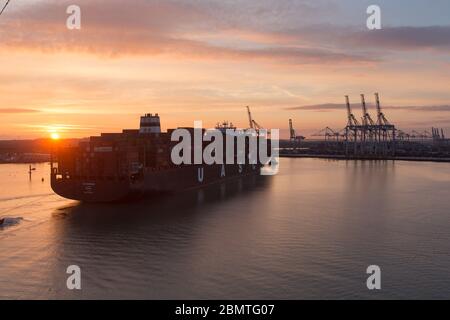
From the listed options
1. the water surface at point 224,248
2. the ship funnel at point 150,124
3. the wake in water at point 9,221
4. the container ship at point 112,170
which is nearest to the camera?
the water surface at point 224,248

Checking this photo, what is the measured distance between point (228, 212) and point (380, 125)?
86.8 meters

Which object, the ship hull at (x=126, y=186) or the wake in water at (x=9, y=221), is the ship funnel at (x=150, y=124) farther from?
the wake in water at (x=9, y=221)

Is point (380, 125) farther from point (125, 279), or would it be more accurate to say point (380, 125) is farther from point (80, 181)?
point (125, 279)

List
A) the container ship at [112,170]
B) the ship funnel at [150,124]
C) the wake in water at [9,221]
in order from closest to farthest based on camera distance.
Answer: the wake in water at [9,221]
the container ship at [112,170]
the ship funnel at [150,124]

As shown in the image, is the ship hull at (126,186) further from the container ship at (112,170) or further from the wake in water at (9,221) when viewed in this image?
the wake in water at (9,221)

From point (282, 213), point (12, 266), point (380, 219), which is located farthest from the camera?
point (282, 213)

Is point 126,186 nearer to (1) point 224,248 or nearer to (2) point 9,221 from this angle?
(2) point 9,221

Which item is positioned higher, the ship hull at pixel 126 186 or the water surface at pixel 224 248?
the ship hull at pixel 126 186

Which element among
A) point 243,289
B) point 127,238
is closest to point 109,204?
point 127,238

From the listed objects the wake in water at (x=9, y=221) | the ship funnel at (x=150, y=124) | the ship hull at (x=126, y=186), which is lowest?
the wake in water at (x=9, y=221)

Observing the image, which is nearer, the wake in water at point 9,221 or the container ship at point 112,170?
the wake in water at point 9,221

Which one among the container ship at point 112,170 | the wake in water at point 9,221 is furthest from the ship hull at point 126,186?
the wake in water at point 9,221

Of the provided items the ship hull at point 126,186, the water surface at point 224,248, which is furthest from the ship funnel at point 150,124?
the water surface at point 224,248
